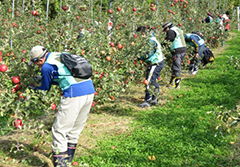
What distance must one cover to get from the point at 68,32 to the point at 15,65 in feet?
3.87

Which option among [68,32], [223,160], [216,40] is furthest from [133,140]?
[216,40]

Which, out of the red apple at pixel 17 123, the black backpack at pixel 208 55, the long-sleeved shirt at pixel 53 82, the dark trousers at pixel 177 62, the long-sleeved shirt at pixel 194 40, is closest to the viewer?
the red apple at pixel 17 123

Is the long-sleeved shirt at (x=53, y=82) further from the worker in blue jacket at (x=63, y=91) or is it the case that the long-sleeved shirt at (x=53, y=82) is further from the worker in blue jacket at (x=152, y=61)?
the worker in blue jacket at (x=152, y=61)

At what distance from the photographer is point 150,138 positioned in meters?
4.66

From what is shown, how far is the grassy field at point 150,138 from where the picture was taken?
3.99 meters

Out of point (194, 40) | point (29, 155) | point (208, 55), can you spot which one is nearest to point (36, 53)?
point (29, 155)

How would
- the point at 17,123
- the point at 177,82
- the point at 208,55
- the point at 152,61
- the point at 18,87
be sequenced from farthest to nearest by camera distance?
the point at 208,55, the point at 177,82, the point at 152,61, the point at 18,87, the point at 17,123

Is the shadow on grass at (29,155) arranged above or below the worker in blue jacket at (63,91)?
below

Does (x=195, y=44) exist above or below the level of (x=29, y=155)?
above

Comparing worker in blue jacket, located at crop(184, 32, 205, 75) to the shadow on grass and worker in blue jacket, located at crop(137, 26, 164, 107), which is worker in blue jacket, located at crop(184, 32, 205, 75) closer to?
worker in blue jacket, located at crop(137, 26, 164, 107)

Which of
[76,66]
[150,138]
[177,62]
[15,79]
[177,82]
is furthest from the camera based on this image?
[177,82]

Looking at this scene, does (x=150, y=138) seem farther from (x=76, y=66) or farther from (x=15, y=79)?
(x=15, y=79)

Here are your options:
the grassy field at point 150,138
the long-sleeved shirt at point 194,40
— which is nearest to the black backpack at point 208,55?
the long-sleeved shirt at point 194,40

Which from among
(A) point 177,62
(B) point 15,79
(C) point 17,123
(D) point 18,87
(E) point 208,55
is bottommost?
(E) point 208,55
